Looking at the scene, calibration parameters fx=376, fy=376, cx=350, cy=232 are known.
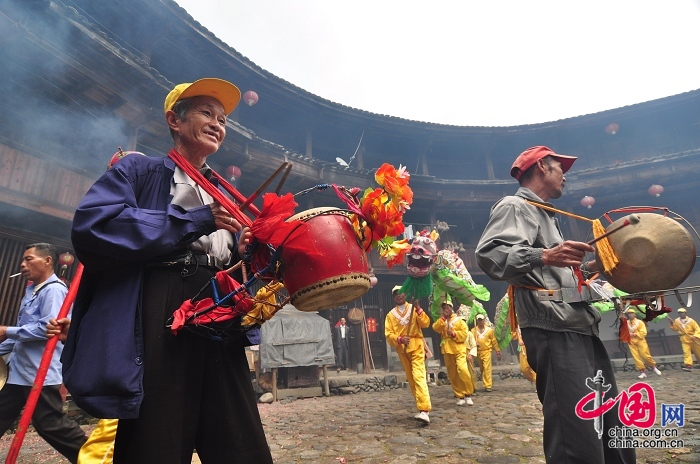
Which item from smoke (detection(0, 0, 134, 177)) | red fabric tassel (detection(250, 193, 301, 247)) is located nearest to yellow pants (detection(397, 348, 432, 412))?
red fabric tassel (detection(250, 193, 301, 247))

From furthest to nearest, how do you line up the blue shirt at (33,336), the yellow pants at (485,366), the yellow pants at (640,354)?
the yellow pants at (640,354) < the yellow pants at (485,366) < the blue shirt at (33,336)

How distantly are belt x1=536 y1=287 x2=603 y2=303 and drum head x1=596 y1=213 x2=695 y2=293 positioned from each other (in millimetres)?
264

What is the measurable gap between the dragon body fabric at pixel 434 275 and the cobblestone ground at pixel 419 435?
2.07m

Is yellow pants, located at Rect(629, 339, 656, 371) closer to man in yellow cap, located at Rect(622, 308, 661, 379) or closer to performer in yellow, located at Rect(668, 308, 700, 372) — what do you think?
man in yellow cap, located at Rect(622, 308, 661, 379)

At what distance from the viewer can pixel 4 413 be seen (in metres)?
3.77

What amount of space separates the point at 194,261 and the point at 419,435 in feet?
15.7

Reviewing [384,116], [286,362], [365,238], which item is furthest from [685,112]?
[365,238]

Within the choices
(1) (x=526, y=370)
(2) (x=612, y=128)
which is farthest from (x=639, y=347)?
(2) (x=612, y=128)

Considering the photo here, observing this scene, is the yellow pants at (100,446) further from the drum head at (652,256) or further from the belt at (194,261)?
the drum head at (652,256)

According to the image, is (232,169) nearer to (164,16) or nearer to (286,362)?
(164,16)

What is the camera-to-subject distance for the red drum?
1.59 m

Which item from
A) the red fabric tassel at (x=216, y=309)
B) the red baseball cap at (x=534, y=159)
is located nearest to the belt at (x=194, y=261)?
the red fabric tassel at (x=216, y=309)

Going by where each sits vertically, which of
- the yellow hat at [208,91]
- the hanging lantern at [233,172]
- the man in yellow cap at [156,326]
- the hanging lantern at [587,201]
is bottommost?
the man in yellow cap at [156,326]

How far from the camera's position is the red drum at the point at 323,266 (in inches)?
62.6
